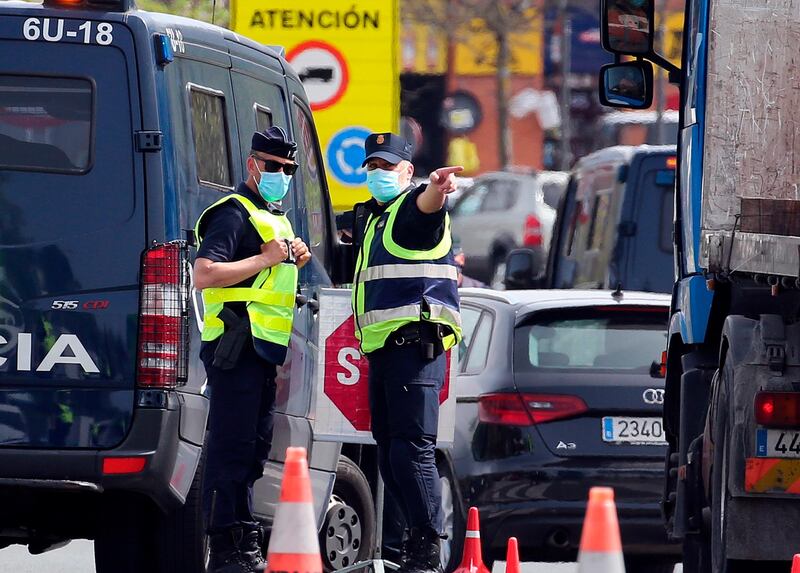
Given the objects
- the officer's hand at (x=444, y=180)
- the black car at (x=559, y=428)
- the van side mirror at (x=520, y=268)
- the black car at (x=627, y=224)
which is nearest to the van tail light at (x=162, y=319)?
the officer's hand at (x=444, y=180)

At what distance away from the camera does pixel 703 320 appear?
26.8 ft

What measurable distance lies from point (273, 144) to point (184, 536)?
1.60 m

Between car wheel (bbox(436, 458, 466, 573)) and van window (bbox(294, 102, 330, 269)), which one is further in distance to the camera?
car wheel (bbox(436, 458, 466, 573))

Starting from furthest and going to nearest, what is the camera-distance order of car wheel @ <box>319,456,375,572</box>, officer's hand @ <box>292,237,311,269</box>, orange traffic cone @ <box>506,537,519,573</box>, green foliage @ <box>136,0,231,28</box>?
green foliage @ <box>136,0,231,28</box>, car wheel @ <box>319,456,375,572</box>, officer's hand @ <box>292,237,311,269</box>, orange traffic cone @ <box>506,537,519,573</box>

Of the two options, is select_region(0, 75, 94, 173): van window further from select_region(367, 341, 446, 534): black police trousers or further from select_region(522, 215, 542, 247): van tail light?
select_region(522, 215, 542, 247): van tail light

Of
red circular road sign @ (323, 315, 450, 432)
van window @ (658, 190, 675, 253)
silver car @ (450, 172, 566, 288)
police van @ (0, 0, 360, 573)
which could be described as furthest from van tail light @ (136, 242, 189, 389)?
silver car @ (450, 172, 566, 288)

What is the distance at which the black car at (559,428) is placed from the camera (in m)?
10.2

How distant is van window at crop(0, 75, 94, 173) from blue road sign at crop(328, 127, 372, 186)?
7372 millimetres

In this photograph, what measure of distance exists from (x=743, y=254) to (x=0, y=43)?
10.0 ft

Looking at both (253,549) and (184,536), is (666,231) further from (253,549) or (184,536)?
(184,536)

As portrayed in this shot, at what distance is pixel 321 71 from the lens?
51.2 feet

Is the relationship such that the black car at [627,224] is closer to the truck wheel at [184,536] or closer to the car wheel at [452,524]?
the car wheel at [452,524]

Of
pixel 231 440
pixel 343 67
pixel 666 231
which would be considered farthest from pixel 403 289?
pixel 666 231

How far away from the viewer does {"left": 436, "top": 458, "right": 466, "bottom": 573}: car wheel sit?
1039 centimetres
